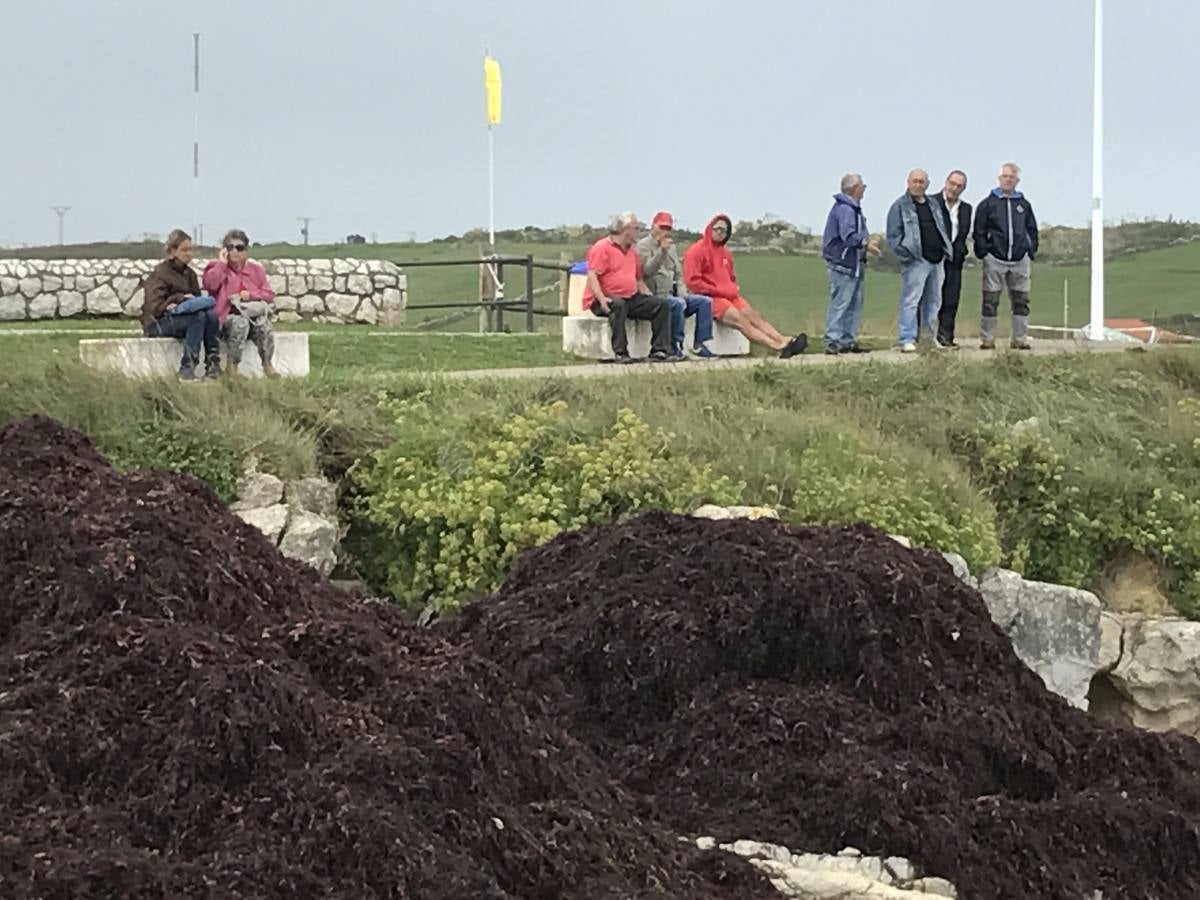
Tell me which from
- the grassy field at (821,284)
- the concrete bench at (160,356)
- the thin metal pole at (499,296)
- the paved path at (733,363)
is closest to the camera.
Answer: the concrete bench at (160,356)

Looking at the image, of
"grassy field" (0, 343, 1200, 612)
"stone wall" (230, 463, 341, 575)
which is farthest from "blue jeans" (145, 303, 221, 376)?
"stone wall" (230, 463, 341, 575)

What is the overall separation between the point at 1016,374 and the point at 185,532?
10529mm

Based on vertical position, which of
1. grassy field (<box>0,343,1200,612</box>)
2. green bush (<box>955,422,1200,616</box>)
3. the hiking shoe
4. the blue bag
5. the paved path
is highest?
the blue bag

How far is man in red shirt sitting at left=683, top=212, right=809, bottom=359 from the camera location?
16.4m

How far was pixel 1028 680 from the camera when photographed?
5641mm

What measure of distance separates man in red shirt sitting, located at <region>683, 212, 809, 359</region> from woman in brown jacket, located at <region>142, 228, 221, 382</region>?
5364mm

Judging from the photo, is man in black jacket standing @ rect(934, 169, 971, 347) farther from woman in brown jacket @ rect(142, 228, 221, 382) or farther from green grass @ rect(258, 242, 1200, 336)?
green grass @ rect(258, 242, 1200, 336)

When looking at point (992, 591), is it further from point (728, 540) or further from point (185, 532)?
point (185, 532)

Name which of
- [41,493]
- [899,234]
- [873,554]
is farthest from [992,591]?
[899,234]

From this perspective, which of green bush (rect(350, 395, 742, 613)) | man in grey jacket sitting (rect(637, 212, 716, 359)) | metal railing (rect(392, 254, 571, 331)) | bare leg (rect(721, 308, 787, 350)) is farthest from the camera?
metal railing (rect(392, 254, 571, 331))

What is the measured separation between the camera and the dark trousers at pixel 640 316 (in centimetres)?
1523

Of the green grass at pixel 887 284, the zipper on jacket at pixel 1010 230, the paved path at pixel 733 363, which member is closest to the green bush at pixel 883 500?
the paved path at pixel 733 363

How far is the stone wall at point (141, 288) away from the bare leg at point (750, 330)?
26.6 ft

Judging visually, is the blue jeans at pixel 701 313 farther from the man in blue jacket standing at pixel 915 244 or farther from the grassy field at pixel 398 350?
the man in blue jacket standing at pixel 915 244
